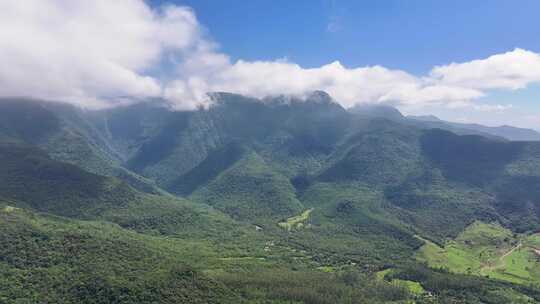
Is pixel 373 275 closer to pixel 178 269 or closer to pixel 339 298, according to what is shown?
pixel 339 298

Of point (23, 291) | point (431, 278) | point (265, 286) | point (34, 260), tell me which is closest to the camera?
point (23, 291)

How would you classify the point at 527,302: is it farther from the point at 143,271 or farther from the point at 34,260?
the point at 34,260

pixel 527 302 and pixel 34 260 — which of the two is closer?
pixel 34 260

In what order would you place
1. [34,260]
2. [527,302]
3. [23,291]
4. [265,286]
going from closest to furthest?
[23,291] → [34,260] → [265,286] → [527,302]

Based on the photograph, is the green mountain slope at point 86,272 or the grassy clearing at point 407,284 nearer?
the green mountain slope at point 86,272

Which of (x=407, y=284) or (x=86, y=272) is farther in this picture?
(x=407, y=284)

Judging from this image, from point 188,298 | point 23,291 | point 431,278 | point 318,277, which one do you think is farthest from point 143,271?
point 431,278

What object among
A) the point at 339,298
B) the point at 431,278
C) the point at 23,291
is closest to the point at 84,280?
the point at 23,291

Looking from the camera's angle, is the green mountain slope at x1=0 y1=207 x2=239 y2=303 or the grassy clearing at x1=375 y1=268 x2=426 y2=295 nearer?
the green mountain slope at x1=0 y1=207 x2=239 y2=303

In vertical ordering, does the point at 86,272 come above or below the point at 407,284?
above
